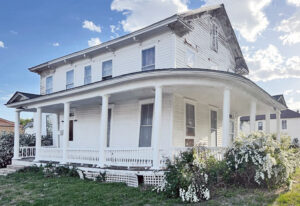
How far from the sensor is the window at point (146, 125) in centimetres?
1057

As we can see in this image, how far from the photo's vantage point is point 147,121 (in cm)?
1070

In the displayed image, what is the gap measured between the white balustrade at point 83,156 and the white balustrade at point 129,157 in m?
0.70

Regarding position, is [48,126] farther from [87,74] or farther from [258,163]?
[258,163]

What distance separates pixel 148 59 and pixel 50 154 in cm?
669

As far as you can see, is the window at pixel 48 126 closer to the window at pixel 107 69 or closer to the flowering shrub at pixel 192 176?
the window at pixel 107 69

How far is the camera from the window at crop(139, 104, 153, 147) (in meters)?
10.6

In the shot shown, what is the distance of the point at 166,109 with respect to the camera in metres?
10.1

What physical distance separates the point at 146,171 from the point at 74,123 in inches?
296

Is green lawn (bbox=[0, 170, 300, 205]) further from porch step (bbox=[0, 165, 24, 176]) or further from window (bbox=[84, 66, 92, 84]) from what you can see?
window (bbox=[84, 66, 92, 84])

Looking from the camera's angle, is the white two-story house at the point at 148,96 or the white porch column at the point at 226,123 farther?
the white two-story house at the point at 148,96

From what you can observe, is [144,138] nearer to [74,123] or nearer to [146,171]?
[146,171]

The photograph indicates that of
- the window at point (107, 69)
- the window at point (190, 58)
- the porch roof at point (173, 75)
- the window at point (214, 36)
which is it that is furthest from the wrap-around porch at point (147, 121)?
the window at point (214, 36)

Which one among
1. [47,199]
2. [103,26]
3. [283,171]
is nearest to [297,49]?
[283,171]

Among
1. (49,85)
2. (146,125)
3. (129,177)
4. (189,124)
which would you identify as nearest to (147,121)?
(146,125)
